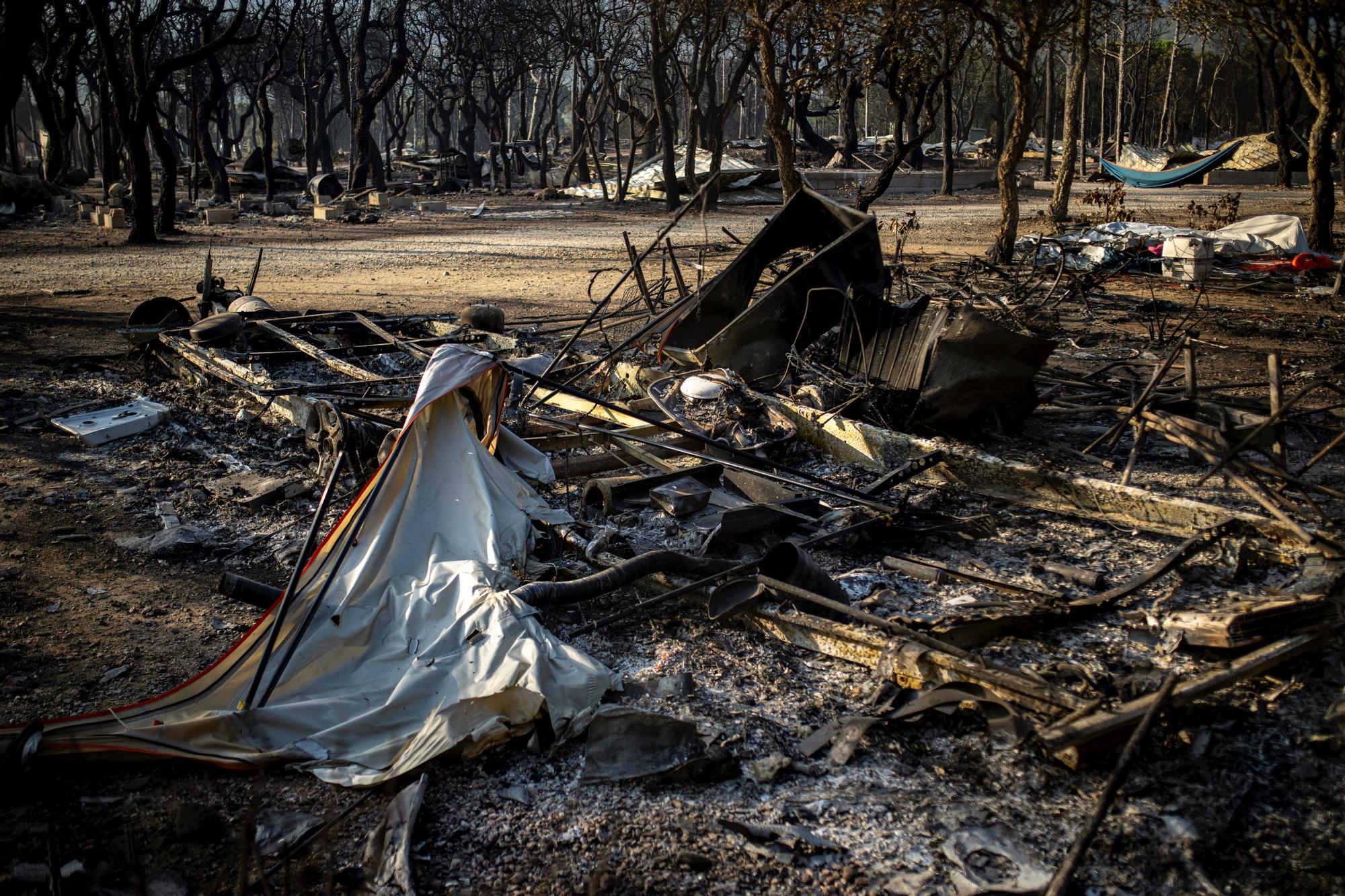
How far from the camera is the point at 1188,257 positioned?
12.2m

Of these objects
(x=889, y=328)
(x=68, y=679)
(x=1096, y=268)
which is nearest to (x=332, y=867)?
(x=68, y=679)

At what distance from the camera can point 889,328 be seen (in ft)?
22.7

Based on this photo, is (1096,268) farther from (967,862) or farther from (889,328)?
(967,862)

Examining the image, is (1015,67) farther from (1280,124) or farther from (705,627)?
(1280,124)

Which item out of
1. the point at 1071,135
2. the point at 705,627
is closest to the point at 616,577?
the point at 705,627

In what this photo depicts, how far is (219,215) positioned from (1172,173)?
2537 cm

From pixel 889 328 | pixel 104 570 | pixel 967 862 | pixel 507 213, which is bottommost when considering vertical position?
pixel 967 862

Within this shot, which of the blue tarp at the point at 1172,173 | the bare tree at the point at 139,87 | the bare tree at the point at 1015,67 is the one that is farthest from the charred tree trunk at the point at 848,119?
the bare tree at the point at 139,87

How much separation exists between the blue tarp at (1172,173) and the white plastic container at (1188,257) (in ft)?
47.1

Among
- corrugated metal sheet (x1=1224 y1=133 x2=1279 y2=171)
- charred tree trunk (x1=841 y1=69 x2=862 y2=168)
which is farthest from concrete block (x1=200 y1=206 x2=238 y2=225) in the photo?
corrugated metal sheet (x1=1224 y1=133 x2=1279 y2=171)

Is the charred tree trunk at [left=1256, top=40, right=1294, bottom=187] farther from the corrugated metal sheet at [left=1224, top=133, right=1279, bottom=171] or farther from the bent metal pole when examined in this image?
the bent metal pole

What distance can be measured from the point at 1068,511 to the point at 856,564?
1.38 metres

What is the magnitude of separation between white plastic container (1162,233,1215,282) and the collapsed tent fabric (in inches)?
418

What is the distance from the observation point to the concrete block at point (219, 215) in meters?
23.1
